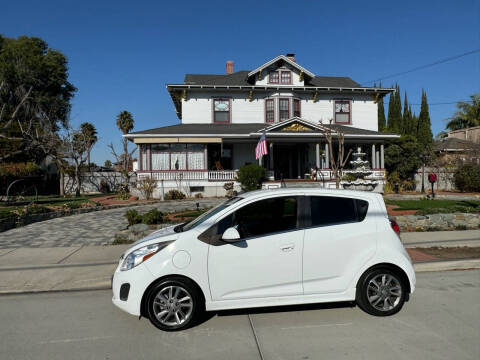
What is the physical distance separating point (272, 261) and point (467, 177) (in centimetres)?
2343

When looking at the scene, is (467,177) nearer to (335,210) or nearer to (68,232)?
(335,210)

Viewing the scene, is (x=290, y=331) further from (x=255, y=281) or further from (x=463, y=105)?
(x=463, y=105)

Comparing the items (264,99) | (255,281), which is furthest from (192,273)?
(264,99)

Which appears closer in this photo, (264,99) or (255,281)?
(255,281)

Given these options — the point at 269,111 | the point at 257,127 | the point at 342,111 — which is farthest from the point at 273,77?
the point at 342,111

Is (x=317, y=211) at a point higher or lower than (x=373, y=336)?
higher

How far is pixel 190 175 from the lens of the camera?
21578 millimetres

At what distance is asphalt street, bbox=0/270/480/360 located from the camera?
11.3 ft

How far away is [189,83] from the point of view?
23328 mm

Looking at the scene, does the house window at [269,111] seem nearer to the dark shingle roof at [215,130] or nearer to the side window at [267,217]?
the dark shingle roof at [215,130]

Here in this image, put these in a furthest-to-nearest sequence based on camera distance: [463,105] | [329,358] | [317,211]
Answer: [463,105] → [317,211] → [329,358]

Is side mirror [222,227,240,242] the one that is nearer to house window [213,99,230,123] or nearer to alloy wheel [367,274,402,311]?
alloy wheel [367,274,402,311]

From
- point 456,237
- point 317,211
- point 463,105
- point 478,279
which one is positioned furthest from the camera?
point 463,105

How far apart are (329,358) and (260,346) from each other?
2.35 ft
